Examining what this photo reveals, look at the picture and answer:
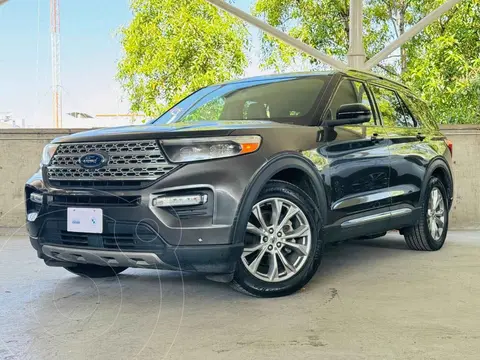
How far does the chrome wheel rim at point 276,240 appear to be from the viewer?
11.7 feet

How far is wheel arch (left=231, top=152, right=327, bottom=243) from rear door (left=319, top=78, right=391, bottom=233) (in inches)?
5.3

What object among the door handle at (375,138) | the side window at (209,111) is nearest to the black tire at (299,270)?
the door handle at (375,138)

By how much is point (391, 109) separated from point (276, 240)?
89.3 inches

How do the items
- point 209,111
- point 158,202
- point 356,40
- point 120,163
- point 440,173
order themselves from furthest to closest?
point 356,40 < point 440,173 < point 209,111 < point 120,163 < point 158,202

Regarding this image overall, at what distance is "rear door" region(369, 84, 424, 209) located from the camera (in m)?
4.89

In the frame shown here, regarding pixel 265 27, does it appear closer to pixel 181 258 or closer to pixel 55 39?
pixel 181 258

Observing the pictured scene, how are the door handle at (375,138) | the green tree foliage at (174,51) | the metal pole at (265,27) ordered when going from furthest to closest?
the green tree foliage at (174,51)
the metal pole at (265,27)
the door handle at (375,138)

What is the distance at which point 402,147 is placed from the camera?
198 inches

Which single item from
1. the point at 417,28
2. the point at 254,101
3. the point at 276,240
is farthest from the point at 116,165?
the point at 417,28

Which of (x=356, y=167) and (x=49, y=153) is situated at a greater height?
(x=49, y=153)

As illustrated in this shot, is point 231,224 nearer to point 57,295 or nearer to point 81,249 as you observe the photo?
point 81,249

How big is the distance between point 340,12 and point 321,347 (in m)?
13.8

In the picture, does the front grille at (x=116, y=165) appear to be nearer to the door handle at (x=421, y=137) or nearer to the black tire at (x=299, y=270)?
the black tire at (x=299, y=270)

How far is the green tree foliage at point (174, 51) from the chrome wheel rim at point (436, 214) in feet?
31.2
